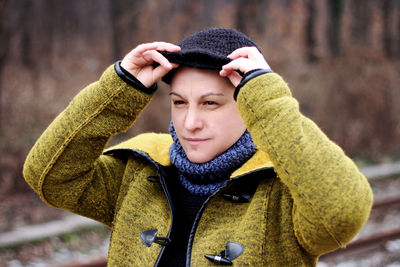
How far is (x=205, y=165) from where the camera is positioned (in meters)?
1.79

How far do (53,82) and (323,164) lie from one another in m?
9.39

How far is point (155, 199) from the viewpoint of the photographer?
1.90m

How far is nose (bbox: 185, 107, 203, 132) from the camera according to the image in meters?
1.74

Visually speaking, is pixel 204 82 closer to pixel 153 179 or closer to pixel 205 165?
pixel 205 165

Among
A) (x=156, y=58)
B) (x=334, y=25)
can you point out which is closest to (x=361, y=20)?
(x=334, y=25)

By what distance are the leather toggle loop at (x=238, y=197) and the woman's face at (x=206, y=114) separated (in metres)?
0.18

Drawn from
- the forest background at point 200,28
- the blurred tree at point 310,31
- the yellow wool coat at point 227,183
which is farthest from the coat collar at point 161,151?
the blurred tree at point 310,31

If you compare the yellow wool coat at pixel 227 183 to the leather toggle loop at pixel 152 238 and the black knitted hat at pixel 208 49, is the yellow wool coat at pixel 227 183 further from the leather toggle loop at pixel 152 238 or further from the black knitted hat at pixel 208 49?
the black knitted hat at pixel 208 49

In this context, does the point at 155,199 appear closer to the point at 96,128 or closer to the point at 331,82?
the point at 96,128

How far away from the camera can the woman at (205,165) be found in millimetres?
1500

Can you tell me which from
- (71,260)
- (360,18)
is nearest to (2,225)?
(71,260)

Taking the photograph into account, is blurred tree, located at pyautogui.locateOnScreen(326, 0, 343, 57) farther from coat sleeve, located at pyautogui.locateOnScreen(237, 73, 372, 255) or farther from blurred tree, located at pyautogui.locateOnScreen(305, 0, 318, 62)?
coat sleeve, located at pyautogui.locateOnScreen(237, 73, 372, 255)

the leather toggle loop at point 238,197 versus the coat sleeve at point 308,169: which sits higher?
the coat sleeve at point 308,169

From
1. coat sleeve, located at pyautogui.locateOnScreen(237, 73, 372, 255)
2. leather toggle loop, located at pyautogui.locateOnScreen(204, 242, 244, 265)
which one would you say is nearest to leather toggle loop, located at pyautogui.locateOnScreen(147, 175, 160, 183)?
leather toggle loop, located at pyautogui.locateOnScreen(204, 242, 244, 265)
